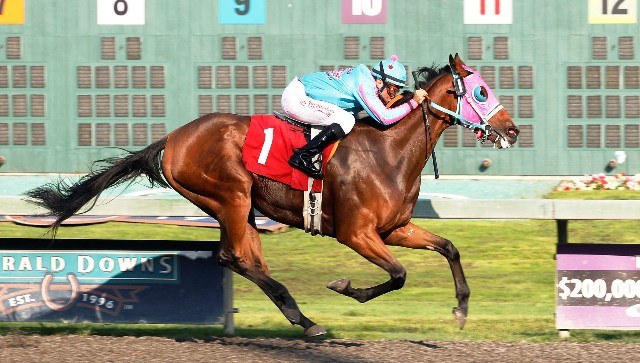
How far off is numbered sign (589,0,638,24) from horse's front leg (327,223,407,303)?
10039 mm

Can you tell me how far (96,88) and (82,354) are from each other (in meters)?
10.1

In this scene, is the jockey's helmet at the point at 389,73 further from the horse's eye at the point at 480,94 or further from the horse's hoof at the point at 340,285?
the horse's hoof at the point at 340,285

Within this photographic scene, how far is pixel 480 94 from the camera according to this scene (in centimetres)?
776

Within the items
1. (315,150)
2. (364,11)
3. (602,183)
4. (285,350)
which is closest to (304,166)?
(315,150)

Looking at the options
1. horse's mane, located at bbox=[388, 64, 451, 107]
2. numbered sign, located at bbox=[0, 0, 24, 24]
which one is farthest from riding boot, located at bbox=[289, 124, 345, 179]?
numbered sign, located at bbox=[0, 0, 24, 24]

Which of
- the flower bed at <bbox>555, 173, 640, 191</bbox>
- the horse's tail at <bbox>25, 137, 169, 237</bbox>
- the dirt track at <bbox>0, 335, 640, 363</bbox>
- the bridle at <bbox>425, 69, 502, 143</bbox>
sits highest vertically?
the bridle at <bbox>425, 69, 502, 143</bbox>

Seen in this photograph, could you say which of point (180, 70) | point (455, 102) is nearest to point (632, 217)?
point (455, 102)

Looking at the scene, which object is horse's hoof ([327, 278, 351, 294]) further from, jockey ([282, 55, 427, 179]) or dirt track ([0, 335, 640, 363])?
jockey ([282, 55, 427, 179])

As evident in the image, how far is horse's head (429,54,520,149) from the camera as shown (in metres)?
7.74

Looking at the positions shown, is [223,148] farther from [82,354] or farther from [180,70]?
[180,70]

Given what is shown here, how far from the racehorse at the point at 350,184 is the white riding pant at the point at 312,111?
13 cm

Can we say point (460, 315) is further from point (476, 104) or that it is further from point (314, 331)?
point (476, 104)

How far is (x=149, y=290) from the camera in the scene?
26.8 feet

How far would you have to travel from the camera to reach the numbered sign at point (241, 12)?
16.6 metres
